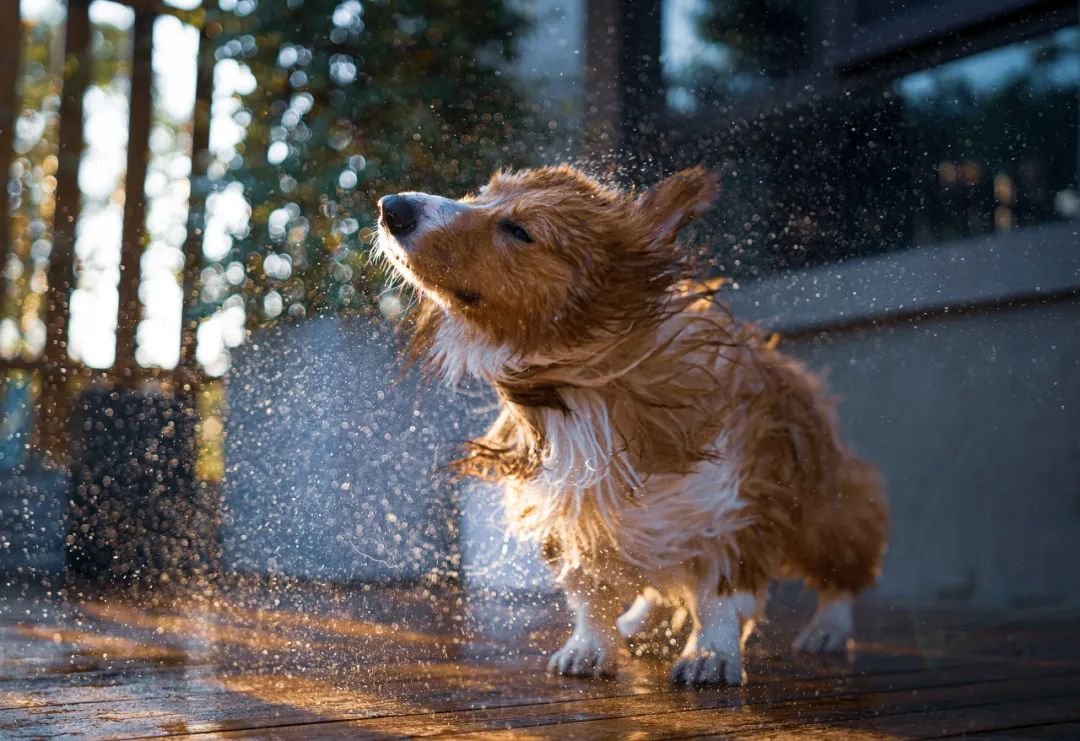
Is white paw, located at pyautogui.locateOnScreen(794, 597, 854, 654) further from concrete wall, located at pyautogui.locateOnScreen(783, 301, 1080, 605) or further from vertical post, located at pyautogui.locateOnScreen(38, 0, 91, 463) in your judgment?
vertical post, located at pyautogui.locateOnScreen(38, 0, 91, 463)

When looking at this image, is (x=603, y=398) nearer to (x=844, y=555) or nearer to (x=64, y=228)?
(x=844, y=555)

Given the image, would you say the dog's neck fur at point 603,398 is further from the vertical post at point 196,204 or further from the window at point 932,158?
the vertical post at point 196,204

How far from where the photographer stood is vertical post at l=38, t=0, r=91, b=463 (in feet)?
A: 15.9

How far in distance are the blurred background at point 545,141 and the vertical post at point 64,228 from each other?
33 millimetres

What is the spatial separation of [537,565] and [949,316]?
6.05 ft

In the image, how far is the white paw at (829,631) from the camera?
2990 millimetres

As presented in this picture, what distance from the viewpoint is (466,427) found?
3408 millimetres

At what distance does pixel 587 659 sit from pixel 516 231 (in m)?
0.87

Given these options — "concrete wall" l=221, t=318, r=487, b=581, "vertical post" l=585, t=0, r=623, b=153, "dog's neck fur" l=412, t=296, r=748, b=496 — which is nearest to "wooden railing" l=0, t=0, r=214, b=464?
"concrete wall" l=221, t=318, r=487, b=581

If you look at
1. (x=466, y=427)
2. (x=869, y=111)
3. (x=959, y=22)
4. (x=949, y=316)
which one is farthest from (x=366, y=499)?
(x=959, y=22)

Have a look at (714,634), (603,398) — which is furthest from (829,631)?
(603,398)

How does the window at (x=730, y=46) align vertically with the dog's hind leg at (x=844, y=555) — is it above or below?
above

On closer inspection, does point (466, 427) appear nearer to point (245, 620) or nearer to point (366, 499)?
point (366, 499)

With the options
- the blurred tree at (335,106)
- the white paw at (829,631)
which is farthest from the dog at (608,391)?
the blurred tree at (335,106)
